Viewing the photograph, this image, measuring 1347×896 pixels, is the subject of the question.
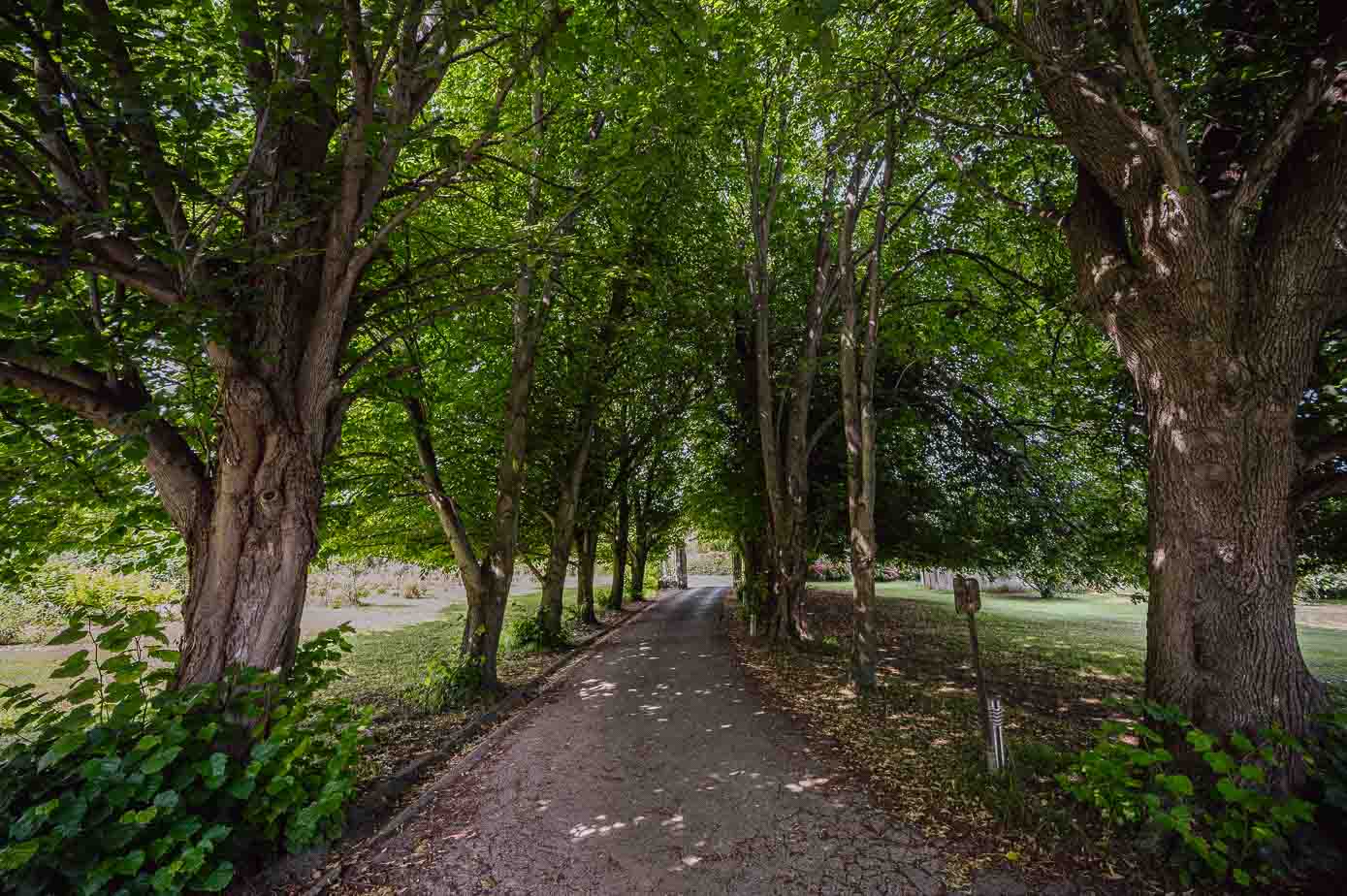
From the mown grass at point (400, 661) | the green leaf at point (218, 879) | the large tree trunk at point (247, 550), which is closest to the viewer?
the green leaf at point (218, 879)

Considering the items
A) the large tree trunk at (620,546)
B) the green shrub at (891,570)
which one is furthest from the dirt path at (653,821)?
the large tree trunk at (620,546)

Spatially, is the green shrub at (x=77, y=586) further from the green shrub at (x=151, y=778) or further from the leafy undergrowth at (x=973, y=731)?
the leafy undergrowth at (x=973, y=731)

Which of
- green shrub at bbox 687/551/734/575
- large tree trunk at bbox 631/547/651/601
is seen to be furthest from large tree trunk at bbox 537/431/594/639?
green shrub at bbox 687/551/734/575

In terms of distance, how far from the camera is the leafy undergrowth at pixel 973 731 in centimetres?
330

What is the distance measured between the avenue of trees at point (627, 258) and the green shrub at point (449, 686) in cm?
17

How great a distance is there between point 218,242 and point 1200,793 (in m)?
7.81

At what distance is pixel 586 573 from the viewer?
16125 millimetres

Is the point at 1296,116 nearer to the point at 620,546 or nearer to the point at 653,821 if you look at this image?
the point at 653,821

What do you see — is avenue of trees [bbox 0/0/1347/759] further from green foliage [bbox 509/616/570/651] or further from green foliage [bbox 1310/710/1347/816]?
green foliage [bbox 509/616/570/651]

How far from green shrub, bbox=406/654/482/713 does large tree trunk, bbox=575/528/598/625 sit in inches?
338

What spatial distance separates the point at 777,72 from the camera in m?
7.46

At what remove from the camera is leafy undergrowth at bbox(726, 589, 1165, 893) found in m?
3.30

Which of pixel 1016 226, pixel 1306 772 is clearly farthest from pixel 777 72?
pixel 1306 772

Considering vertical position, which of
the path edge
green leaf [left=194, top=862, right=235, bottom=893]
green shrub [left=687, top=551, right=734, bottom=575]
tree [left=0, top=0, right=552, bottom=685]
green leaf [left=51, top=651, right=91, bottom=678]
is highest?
tree [left=0, top=0, right=552, bottom=685]
